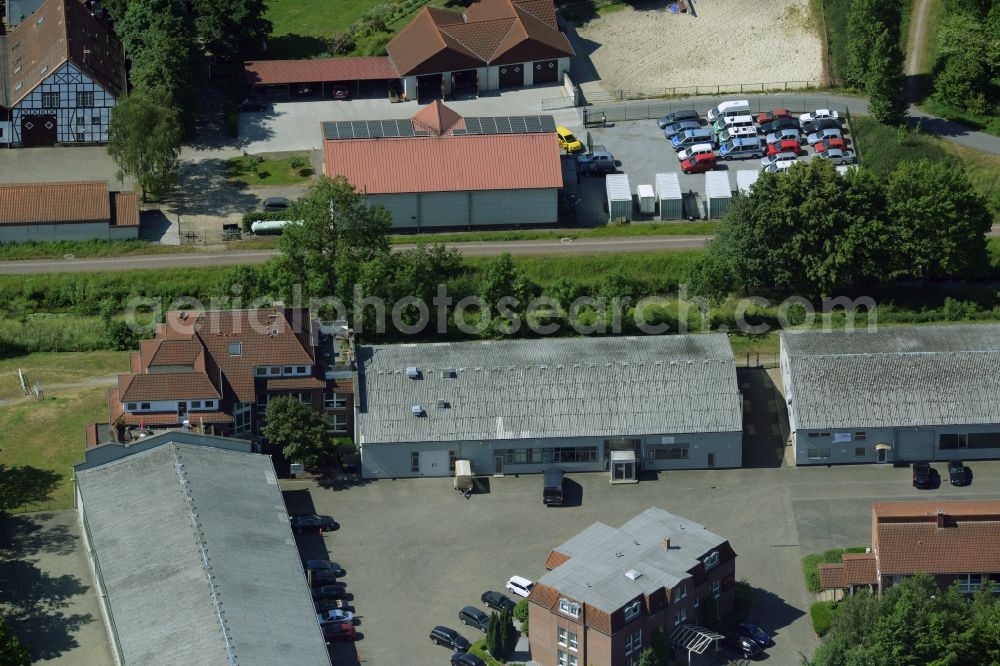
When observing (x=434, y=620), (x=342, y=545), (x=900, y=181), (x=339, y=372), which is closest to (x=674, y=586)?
(x=434, y=620)

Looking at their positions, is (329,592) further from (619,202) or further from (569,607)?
(619,202)

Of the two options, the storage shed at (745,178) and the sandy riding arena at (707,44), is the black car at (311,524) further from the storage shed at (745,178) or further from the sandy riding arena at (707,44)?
the sandy riding arena at (707,44)

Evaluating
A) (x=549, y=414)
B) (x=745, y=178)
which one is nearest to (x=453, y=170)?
(x=745, y=178)

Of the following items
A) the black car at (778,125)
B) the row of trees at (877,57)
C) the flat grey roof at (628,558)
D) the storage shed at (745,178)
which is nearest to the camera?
the flat grey roof at (628,558)

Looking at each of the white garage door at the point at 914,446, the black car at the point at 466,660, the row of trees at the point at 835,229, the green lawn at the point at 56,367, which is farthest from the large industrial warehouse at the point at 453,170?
the black car at the point at 466,660

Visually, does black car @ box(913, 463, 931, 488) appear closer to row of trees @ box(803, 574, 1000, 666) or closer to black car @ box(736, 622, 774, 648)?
row of trees @ box(803, 574, 1000, 666)
